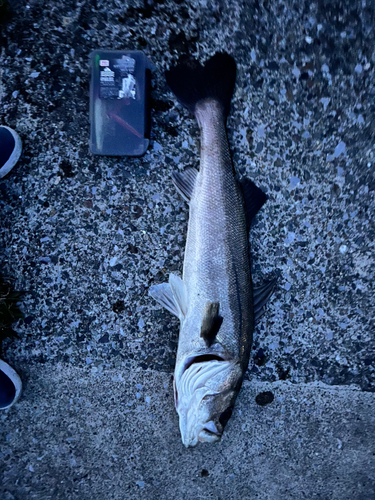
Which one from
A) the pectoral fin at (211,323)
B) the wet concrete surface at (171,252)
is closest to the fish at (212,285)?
the pectoral fin at (211,323)

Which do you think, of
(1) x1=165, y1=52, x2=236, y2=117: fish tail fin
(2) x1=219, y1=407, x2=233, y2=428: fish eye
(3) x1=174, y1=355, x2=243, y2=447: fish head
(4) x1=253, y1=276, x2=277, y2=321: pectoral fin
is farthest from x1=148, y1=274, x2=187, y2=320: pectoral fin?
(1) x1=165, y1=52, x2=236, y2=117: fish tail fin

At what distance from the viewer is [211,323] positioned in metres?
1.99

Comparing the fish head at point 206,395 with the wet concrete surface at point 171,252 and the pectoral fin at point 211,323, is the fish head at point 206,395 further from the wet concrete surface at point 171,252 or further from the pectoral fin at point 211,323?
the wet concrete surface at point 171,252

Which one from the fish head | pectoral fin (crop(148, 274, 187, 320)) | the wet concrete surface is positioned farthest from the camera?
the wet concrete surface

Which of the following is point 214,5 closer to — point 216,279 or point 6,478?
point 216,279

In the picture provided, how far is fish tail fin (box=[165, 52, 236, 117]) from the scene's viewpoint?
7.38 feet

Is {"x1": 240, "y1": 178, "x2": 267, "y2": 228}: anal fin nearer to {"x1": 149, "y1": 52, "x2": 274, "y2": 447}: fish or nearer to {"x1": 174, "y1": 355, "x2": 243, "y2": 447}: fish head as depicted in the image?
{"x1": 149, "y1": 52, "x2": 274, "y2": 447}: fish

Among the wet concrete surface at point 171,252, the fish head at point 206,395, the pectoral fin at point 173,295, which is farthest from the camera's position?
the wet concrete surface at point 171,252

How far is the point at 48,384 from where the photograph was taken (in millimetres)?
→ 2391

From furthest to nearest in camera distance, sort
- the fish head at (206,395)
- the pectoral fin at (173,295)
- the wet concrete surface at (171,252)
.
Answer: the wet concrete surface at (171,252), the pectoral fin at (173,295), the fish head at (206,395)

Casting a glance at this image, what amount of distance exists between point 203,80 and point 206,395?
2038 millimetres

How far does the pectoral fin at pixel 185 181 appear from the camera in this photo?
2.22 metres

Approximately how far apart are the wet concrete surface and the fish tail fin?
92 mm

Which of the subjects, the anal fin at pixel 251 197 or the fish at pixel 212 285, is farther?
the anal fin at pixel 251 197
